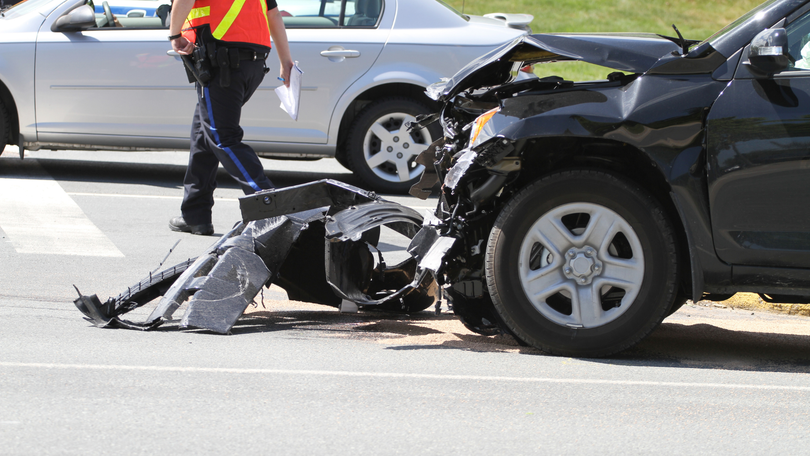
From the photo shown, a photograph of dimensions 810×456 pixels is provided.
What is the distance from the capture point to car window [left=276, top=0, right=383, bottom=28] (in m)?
8.70

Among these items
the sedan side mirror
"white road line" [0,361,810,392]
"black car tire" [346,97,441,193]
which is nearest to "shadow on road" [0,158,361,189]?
"black car tire" [346,97,441,193]

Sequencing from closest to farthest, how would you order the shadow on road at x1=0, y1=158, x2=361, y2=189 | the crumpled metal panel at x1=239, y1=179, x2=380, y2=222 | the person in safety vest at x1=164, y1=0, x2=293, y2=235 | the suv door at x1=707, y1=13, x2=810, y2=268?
the suv door at x1=707, y1=13, x2=810, y2=268, the crumpled metal panel at x1=239, y1=179, x2=380, y2=222, the person in safety vest at x1=164, y1=0, x2=293, y2=235, the shadow on road at x1=0, y1=158, x2=361, y2=189

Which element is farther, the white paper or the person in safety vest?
the white paper

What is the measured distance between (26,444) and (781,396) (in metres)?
2.84

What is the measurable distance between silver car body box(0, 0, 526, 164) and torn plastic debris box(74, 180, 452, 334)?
3.92 m

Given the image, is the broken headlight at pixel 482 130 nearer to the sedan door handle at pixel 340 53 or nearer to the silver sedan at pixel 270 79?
the silver sedan at pixel 270 79

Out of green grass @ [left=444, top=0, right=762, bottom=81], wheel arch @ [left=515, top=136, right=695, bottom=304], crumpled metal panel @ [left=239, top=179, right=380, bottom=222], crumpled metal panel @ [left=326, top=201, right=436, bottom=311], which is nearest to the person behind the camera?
wheel arch @ [left=515, top=136, right=695, bottom=304]

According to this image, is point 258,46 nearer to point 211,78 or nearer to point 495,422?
point 211,78

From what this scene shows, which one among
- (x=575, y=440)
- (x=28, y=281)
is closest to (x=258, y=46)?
(x=28, y=281)

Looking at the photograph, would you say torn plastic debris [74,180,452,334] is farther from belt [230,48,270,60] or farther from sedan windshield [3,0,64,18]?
sedan windshield [3,0,64,18]

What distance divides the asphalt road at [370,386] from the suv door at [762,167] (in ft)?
1.95

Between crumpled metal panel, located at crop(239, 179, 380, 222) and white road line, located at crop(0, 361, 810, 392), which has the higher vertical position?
crumpled metal panel, located at crop(239, 179, 380, 222)

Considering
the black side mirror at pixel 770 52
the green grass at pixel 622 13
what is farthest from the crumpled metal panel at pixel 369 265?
the green grass at pixel 622 13

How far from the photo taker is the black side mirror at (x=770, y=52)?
12.2 feet
